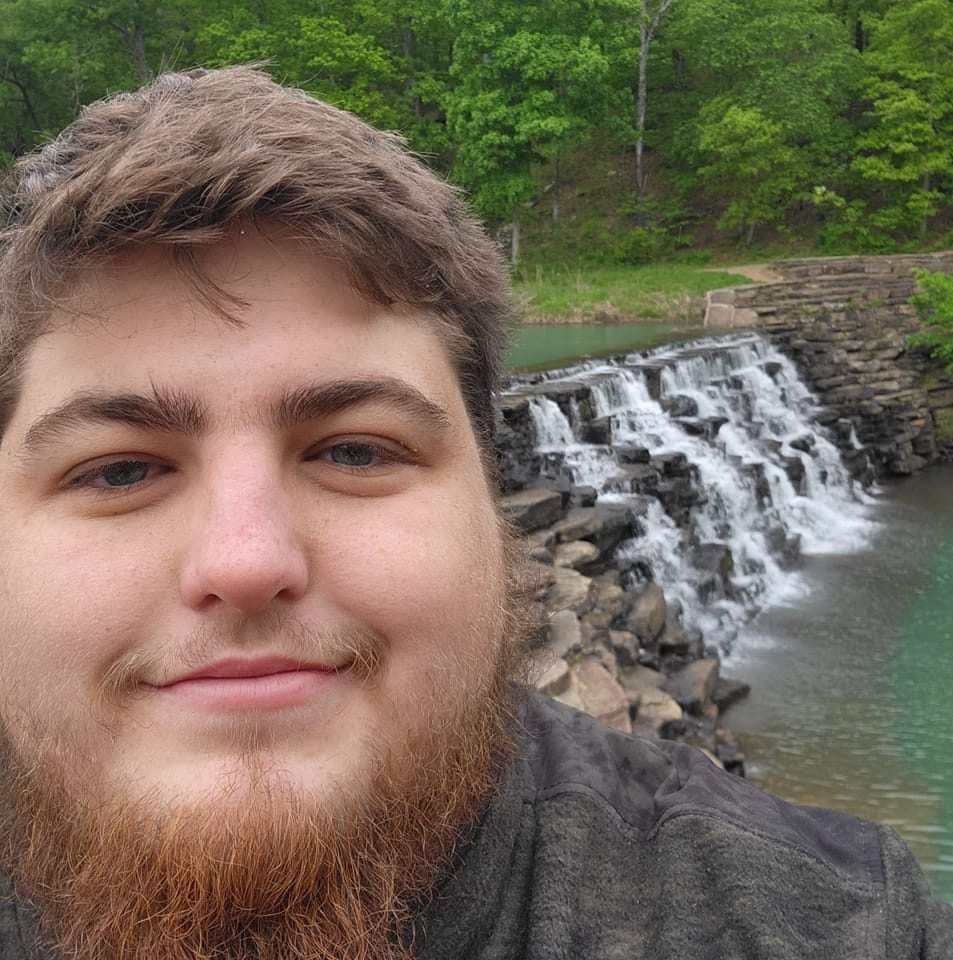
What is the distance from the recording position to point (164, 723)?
3.57 ft

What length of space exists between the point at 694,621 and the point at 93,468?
7276 mm

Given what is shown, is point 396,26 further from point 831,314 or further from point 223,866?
point 223,866

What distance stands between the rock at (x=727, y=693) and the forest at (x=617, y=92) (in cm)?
1630

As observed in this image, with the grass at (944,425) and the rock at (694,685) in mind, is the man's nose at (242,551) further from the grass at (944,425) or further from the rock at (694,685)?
the grass at (944,425)

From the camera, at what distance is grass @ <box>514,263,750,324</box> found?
18.3 meters

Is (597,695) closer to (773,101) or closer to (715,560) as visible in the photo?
(715,560)

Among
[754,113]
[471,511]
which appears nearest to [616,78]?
[754,113]

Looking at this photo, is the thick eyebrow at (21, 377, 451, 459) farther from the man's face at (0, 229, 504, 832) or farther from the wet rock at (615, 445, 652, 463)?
the wet rock at (615, 445, 652, 463)

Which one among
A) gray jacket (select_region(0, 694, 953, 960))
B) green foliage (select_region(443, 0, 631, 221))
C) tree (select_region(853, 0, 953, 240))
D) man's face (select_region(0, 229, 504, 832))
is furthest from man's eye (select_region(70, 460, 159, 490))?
tree (select_region(853, 0, 953, 240))

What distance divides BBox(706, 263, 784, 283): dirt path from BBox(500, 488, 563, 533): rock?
12.9 metres

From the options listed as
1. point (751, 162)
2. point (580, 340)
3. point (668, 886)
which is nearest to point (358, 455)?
point (668, 886)

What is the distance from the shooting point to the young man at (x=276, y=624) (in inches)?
Result: 42.8

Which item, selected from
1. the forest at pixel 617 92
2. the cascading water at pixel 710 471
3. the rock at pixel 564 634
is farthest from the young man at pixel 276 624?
the forest at pixel 617 92

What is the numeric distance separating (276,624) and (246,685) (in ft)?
0.28
